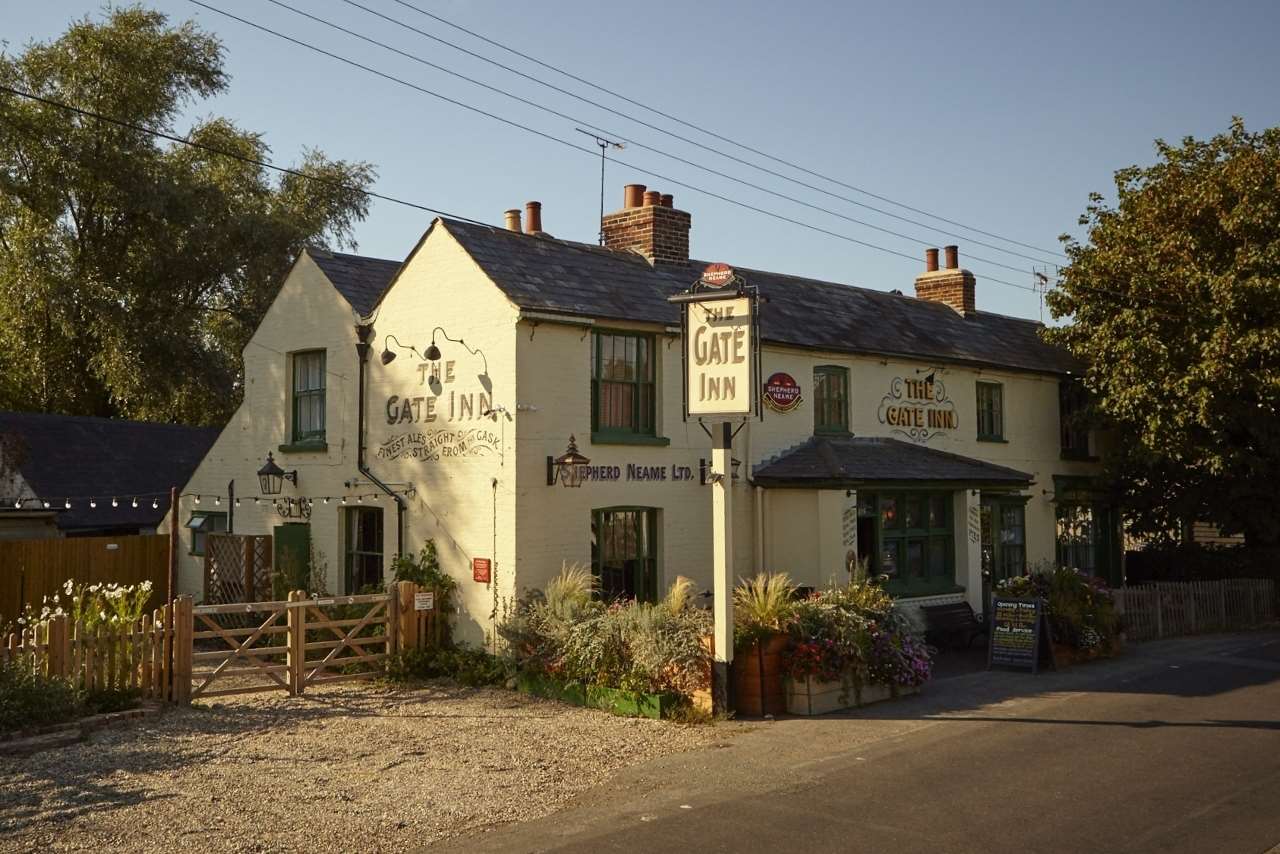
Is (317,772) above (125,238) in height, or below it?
below

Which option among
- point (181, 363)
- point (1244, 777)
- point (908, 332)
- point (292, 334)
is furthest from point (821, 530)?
point (181, 363)

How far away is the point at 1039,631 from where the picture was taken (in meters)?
16.1

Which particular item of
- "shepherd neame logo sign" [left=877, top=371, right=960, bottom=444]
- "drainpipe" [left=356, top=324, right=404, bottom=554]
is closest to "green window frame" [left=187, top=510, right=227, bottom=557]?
"drainpipe" [left=356, top=324, right=404, bottom=554]

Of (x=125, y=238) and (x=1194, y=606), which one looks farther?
(x=125, y=238)

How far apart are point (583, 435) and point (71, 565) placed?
944cm

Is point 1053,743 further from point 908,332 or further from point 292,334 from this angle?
point 292,334

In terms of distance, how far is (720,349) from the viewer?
517 inches

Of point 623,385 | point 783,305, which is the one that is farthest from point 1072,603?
point 623,385

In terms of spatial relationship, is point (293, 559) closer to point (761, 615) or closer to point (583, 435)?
point (583, 435)

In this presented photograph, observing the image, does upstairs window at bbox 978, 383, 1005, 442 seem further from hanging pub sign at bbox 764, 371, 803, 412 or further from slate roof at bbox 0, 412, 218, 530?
slate roof at bbox 0, 412, 218, 530

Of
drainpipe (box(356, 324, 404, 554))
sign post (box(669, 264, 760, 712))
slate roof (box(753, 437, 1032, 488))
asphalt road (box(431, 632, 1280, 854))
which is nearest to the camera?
asphalt road (box(431, 632, 1280, 854))

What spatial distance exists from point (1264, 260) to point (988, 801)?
13889 mm

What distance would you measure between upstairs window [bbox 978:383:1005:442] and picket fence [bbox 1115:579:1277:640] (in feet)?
12.9

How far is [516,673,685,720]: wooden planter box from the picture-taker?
42.3 feet
